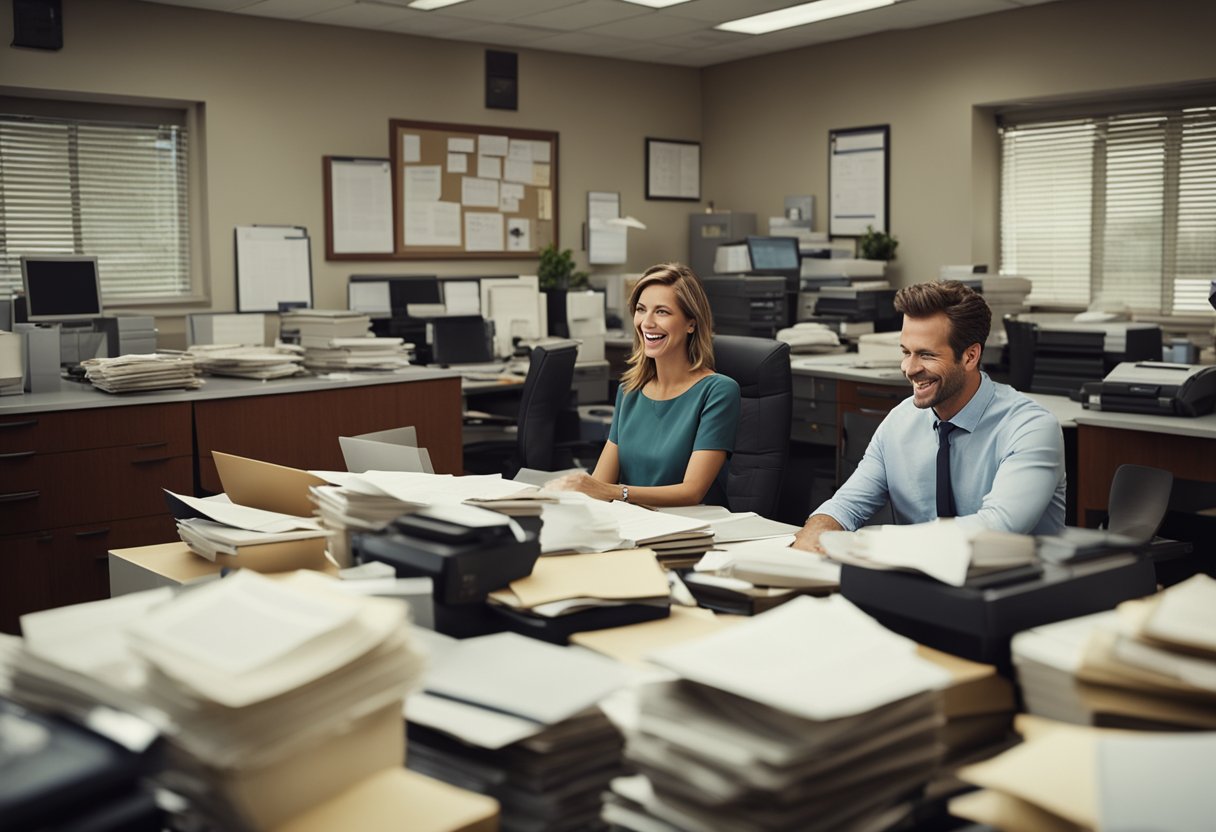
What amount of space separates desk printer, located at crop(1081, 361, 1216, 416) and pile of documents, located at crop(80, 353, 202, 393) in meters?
3.14

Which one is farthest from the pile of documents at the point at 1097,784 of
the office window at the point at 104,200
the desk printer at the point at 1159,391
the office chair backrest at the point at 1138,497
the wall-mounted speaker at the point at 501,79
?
the wall-mounted speaker at the point at 501,79

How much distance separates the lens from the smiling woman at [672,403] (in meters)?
3.00

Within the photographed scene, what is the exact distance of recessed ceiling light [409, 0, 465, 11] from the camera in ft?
18.7

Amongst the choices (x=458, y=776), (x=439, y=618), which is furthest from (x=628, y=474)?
(x=458, y=776)

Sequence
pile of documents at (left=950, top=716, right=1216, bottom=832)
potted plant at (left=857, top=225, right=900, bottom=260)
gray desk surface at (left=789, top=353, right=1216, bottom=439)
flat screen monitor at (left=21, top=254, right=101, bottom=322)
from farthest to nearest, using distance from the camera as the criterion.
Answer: potted plant at (left=857, top=225, right=900, bottom=260) → flat screen monitor at (left=21, top=254, right=101, bottom=322) → gray desk surface at (left=789, top=353, right=1216, bottom=439) → pile of documents at (left=950, top=716, right=1216, bottom=832)

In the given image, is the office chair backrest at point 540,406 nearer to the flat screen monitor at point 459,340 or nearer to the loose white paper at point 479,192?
the flat screen monitor at point 459,340

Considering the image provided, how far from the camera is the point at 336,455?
444 cm

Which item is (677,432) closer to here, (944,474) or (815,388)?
(944,474)

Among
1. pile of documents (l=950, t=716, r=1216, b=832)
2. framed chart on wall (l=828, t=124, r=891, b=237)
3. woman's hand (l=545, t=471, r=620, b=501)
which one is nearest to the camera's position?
pile of documents (l=950, t=716, r=1216, b=832)

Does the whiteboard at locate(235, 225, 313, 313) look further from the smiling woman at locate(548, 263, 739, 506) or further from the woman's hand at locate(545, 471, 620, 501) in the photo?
the woman's hand at locate(545, 471, 620, 501)

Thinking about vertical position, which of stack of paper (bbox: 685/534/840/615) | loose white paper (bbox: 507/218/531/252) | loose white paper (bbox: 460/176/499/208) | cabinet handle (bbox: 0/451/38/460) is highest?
loose white paper (bbox: 460/176/499/208)

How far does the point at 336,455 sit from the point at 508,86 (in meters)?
3.26

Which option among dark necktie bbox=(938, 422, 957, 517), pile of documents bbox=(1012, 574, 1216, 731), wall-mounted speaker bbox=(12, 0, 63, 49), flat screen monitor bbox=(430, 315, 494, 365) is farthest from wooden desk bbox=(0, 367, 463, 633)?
pile of documents bbox=(1012, 574, 1216, 731)

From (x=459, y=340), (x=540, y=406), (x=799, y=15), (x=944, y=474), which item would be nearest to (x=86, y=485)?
(x=540, y=406)
